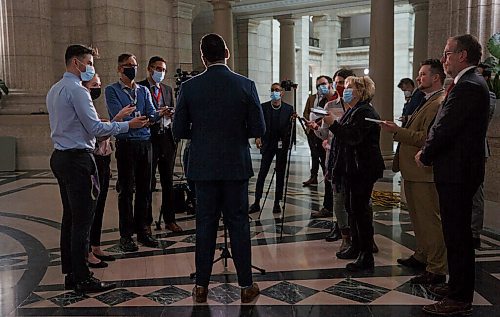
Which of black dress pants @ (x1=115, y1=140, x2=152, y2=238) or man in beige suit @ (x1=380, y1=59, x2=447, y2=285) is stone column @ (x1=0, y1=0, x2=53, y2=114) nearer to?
black dress pants @ (x1=115, y1=140, x2=152, y2=238)

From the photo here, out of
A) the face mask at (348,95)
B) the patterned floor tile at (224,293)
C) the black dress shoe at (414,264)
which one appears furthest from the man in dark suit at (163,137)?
the black dress shoe at (414,264)

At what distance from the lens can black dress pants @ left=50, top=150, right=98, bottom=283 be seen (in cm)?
354

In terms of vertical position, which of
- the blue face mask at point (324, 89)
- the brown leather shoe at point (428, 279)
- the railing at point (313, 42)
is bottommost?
the brown leather shoe at point (428, 279)

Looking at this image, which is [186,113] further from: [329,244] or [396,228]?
[396,228]

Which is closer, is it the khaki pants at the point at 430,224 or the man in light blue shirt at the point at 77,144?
the man in light blue shirt at the point at 77,144

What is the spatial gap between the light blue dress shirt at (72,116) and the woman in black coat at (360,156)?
1.82 m

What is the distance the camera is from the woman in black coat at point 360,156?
399cm

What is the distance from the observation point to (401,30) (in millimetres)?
25094

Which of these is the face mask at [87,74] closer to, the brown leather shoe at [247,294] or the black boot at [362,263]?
the brown leather shoe at [247,294]

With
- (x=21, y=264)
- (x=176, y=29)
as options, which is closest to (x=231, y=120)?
(x=21, y=264)

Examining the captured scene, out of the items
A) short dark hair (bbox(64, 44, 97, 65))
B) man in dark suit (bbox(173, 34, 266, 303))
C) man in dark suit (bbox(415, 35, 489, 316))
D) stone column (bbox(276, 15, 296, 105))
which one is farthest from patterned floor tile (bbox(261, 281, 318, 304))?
stone column (bbox(276, 15, 296, 105))

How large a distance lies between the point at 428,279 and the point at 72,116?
2.87m

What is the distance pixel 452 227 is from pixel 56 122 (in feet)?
9.05

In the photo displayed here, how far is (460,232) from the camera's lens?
3148mm
